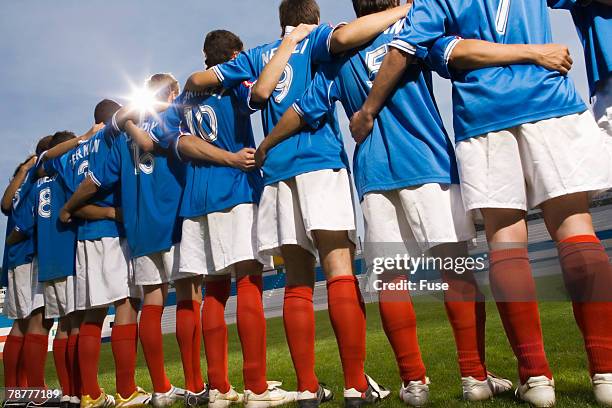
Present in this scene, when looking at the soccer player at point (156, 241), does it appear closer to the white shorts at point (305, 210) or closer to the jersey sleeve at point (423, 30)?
the white shorts at point (305, 210)

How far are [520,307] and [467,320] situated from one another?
325 mm

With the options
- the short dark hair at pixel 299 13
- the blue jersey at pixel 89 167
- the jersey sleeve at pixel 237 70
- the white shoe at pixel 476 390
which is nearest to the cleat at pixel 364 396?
the white shoe at pixel 476 390

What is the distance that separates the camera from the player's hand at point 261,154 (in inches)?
113

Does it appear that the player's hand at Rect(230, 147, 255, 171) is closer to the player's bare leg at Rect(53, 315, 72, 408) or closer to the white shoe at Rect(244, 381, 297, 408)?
the white shoe at Rect(244, 381, 297, 408)

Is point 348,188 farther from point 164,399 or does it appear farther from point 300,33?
point 164,399

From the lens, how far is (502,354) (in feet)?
13.1

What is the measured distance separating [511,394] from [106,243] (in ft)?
9.76

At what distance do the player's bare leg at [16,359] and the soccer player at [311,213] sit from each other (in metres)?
3.22

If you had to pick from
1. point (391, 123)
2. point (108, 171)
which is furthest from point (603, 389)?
point (108, 171)

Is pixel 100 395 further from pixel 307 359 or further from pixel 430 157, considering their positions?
pixel 430 157

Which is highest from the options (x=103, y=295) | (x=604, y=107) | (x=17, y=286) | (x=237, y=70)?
(x=237, y=70)

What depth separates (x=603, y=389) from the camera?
6.09 ft

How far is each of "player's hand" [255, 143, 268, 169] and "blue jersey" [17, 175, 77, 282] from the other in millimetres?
2252

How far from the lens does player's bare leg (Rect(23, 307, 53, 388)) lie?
4.61 m
